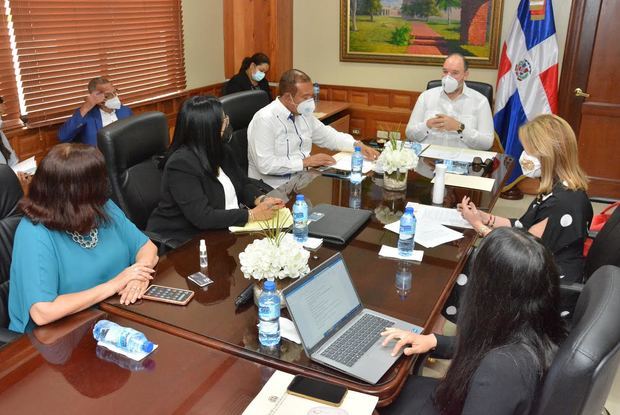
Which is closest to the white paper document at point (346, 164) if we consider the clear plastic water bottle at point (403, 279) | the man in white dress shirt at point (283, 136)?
the man in white dress shirt at point (283, 136)

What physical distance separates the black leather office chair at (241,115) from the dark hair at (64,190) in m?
1.65

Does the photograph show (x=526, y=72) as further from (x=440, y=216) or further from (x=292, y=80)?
(x=440, y=216)

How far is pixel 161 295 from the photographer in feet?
5.58

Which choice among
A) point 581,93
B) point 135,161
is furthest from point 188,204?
point 581,93

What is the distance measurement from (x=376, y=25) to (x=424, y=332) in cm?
425

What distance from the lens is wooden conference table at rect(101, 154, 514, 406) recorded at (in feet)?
4.61

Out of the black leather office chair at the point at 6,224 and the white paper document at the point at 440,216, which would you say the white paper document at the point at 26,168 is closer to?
the black leather office chair at the point at 6,224

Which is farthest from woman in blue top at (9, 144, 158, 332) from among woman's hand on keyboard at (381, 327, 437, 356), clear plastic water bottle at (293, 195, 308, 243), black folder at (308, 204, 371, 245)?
woman's hand on keyboard at (381, 327, 437, 356)

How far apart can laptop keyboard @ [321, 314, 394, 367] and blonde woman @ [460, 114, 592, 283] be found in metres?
0.87

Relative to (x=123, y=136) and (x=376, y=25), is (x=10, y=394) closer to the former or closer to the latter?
(x=123, y=136)

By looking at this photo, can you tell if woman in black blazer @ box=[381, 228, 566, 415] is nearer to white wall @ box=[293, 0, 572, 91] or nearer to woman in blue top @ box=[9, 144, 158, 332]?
woman in blue top @ box=[9, 144, 158, 332]

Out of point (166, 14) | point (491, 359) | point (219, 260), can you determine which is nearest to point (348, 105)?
point (166, 14)

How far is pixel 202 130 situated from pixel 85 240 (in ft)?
2.38

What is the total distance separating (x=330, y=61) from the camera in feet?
18.4
